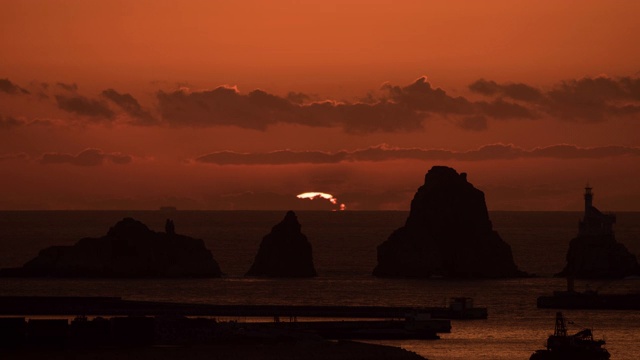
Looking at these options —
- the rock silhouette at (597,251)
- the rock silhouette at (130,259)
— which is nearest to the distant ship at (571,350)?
the rock silhouette at (597,251)

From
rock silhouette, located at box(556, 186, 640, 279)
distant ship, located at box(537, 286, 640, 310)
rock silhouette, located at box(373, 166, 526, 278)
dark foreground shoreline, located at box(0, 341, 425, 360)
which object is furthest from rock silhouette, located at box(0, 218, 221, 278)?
dark foreground shoreline, located at box(0, 341, 425, 360)

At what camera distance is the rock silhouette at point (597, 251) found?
17088cm

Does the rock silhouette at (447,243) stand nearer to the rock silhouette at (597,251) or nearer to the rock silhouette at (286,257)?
the rock silhouette at (597,251)

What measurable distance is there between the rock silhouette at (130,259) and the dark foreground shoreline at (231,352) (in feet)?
259

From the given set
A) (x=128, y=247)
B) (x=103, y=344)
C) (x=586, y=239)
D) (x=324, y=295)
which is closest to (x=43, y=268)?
(x=128, y=247)

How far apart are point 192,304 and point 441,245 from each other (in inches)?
2231

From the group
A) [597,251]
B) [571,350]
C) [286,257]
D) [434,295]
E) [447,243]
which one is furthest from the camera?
[447,243]

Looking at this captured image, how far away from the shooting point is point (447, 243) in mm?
177625

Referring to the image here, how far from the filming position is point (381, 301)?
455 feet

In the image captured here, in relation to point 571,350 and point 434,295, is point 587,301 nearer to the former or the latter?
point 434,295

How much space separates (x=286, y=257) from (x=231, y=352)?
83580 mm

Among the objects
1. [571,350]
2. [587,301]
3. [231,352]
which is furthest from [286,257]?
[571,350]

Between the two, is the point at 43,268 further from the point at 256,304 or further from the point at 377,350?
the point at 377,350

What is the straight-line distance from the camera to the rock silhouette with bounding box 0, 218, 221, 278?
170m
